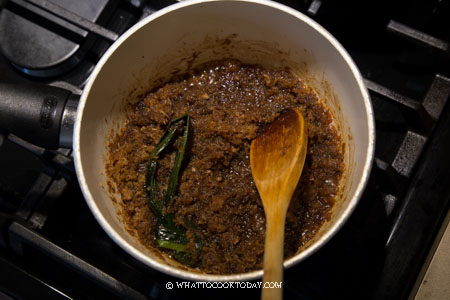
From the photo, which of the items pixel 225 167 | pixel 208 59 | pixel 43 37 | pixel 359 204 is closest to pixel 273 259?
pixel 225 167

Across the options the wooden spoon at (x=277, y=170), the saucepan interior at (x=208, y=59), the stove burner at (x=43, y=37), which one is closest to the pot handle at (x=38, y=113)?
the saucepan interior at (x=208, y=59)

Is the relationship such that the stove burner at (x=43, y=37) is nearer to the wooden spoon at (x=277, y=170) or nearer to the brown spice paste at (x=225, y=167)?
the brown spice paste at (x=225, y=167)

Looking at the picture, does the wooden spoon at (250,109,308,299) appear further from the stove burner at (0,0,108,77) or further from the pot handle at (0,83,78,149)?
the stove burner at (0,0,108,77)

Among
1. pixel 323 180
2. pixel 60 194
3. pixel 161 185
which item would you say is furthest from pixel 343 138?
pixel 60 194

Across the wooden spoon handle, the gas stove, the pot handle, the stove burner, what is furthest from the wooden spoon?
the stove burner

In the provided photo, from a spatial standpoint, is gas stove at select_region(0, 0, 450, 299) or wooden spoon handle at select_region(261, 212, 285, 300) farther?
gas stove at select_region(0, 0, 450, 299)

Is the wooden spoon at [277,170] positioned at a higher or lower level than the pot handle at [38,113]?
higher

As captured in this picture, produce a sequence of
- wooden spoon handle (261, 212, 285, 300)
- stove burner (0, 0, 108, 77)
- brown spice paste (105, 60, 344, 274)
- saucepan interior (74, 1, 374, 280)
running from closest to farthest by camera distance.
Answer: wooden spoon handle (261, 212, 285, 300)
saucepan interior (74, 1, 374, 280)
brown spice paste (105, 60, 344, 274)
stove burner (0, 0, 108, 77)
